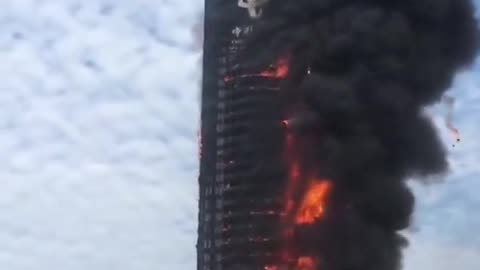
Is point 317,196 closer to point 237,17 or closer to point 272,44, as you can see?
point 272,44

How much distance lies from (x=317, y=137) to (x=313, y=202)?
18.8 ft

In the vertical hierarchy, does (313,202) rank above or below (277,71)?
below

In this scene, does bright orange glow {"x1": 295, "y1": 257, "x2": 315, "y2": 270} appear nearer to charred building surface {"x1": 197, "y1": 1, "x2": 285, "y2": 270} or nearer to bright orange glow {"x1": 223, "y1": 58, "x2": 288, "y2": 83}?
charred building surface {"x1": 197, "y1": 1, "x2": 285, "y2": 270}

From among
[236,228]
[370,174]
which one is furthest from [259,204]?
[370,174]

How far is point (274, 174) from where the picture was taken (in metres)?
99.6

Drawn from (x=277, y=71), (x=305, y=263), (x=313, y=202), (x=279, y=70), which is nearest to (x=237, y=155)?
(x=277, y=71)

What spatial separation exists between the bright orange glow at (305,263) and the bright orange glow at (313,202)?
3291mm

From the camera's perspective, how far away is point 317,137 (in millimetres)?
91938

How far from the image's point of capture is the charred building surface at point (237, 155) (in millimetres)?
102625

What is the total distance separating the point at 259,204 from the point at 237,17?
22055mm

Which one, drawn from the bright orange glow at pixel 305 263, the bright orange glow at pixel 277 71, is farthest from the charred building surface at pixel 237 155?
the bright orange glow at pixel 305 263

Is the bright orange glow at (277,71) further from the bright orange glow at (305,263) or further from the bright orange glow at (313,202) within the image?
the bright orange glow at (305,263)

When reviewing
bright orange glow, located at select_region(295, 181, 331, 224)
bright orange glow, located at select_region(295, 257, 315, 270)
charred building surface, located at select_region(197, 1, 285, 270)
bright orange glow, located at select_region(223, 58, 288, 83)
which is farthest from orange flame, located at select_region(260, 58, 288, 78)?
bright orange glow, located at select_region(295, 257, 315, 270)

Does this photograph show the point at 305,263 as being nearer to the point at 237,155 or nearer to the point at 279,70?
the point at 237,155
